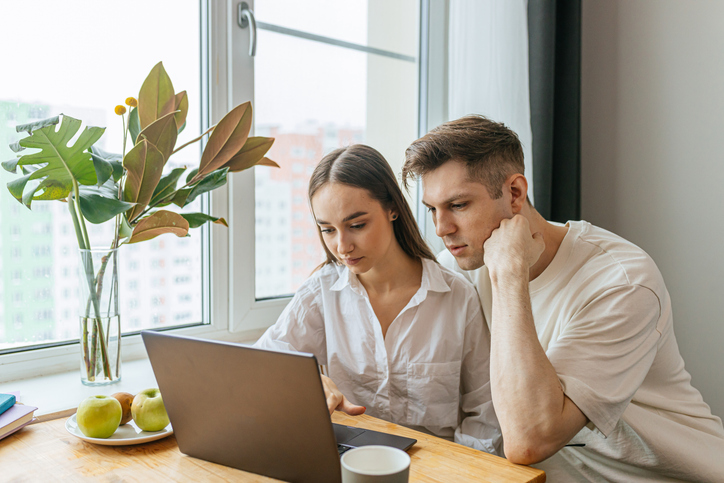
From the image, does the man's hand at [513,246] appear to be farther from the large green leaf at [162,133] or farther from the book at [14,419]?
the book at [14,419]

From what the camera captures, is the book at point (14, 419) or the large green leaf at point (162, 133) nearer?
the book at point (14, 419)

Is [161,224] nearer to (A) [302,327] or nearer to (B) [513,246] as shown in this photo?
(A) [302,327]

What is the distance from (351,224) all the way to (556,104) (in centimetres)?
110

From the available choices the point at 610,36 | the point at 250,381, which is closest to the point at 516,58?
the point at 610,36

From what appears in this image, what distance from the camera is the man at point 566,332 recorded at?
0.96m

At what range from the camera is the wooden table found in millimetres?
816

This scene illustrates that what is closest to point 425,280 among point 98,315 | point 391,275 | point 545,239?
point 391,275

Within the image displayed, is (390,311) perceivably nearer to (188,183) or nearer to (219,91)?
(188,183)

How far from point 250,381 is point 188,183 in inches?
25.6

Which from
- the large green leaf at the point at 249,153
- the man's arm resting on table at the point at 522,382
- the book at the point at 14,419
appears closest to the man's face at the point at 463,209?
the man's arm resting on table at the point at 522,382

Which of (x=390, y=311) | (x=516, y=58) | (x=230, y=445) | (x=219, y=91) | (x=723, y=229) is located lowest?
(x=230, y=445)

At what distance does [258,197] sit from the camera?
68.1 inches

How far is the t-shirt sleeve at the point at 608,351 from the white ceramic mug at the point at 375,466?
1.40ft

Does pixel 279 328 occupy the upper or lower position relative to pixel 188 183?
lower
